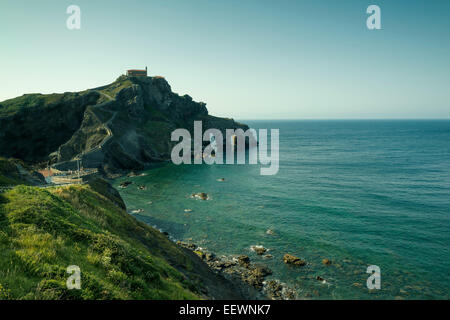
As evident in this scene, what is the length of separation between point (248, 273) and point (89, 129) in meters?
94.9

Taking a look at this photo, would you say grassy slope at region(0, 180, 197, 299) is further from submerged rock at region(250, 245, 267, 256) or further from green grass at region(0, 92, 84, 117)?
green grass at region(0, 92, 84, 117)

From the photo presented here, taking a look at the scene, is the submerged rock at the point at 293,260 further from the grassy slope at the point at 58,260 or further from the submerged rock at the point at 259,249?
the grassy slope at the point at 58,260

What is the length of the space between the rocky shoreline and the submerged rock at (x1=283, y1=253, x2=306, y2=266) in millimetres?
3068

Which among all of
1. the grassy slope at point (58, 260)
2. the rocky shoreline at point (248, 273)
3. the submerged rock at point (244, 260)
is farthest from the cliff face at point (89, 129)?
the grassy slope at point (58, 260)

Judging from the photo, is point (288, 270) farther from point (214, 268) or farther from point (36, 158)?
point (36, 158)

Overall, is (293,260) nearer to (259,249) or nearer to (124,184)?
(259,249)

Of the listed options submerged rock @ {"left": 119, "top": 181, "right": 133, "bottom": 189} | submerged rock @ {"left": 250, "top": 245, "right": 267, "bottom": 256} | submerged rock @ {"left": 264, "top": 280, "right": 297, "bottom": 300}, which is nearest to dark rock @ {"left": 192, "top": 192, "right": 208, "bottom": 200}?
submerged rock @ {"left": 119, "top": 181, "right": 133, "bottom": 189}

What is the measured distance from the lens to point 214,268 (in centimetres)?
3102

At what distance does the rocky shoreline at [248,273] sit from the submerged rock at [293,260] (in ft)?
10.1

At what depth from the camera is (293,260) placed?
1262 inches

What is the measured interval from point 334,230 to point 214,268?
21311 millimetres

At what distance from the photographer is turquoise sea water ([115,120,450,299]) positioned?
2919cm

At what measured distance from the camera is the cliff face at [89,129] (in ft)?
307
